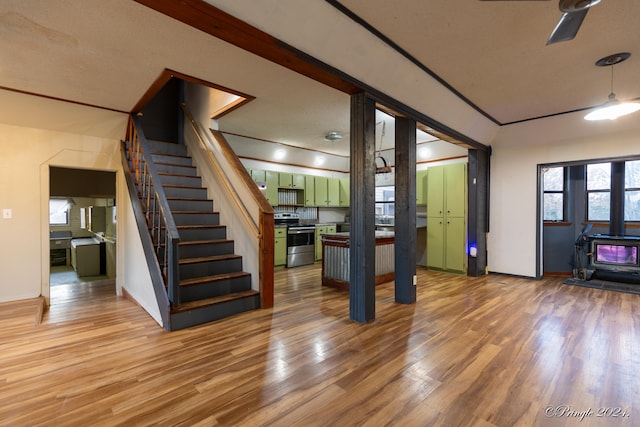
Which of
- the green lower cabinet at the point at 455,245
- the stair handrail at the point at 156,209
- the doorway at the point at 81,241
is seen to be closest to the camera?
the stair handrail at the point at 156,209

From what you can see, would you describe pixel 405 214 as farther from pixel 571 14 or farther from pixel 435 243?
pixel 435 243

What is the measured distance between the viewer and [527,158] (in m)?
5.31

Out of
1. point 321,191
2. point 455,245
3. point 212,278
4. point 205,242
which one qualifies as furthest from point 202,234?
point 455,245

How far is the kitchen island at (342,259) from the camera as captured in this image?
4.59 metres

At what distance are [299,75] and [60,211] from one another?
956 centimetres

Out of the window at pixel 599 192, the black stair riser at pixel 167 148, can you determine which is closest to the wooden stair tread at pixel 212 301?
the black stair riser at pixel 167 148

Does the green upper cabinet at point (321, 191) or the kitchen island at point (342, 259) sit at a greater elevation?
the green upper cabinet at point (321, 191)

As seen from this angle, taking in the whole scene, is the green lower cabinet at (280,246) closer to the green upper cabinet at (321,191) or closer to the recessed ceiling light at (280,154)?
the green upper cabinet at (321,191)

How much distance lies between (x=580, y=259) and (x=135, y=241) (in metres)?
7.46

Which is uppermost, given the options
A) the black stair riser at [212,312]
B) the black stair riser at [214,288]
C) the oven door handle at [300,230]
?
the oven door handle at [300,230]

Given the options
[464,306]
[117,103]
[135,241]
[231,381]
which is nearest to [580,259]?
[464,306]

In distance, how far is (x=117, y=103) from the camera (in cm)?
386

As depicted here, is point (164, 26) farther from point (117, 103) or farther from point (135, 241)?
point (135, 241)

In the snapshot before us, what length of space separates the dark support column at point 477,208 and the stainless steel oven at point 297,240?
10.6 ft
